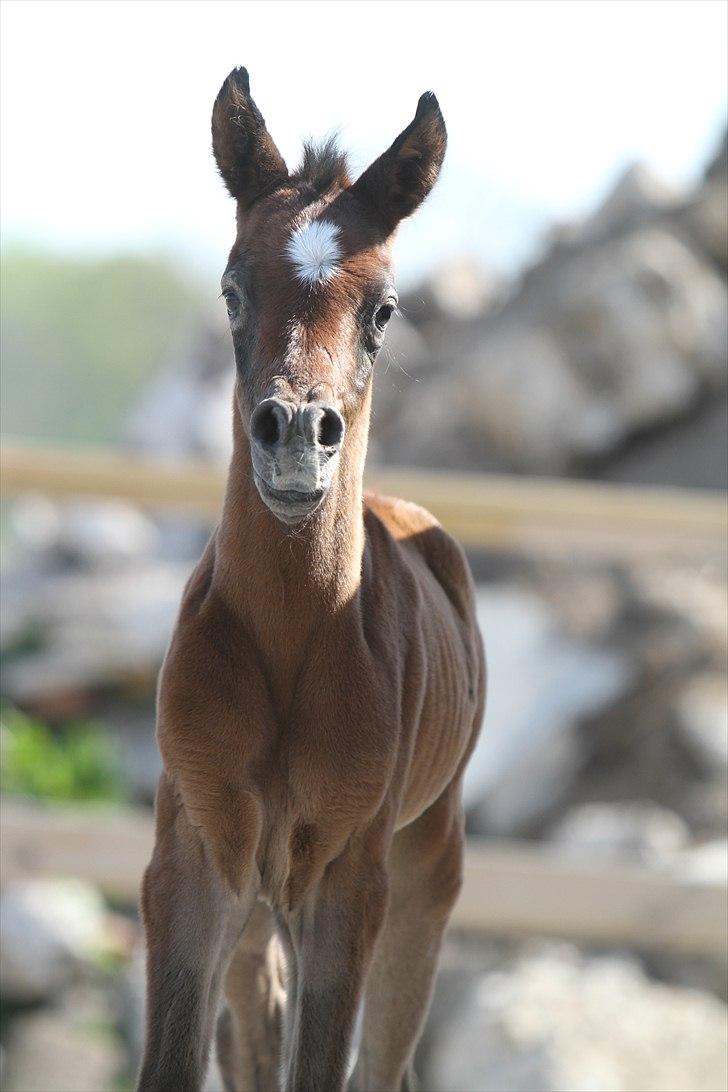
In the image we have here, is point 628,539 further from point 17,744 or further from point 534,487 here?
point 17,744

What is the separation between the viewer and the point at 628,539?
479 centimetres

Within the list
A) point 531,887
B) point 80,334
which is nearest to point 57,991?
point 531,887

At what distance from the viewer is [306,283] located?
196cm

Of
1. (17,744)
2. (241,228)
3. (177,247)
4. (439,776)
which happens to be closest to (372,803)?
(439,776)

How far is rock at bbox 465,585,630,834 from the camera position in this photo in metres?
7.67

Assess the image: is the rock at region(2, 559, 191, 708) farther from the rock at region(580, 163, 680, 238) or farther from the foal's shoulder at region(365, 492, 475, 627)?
the foal's shoulder at region(365, 492, 475, 627)

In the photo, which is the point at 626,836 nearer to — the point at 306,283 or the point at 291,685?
the point at 291,685

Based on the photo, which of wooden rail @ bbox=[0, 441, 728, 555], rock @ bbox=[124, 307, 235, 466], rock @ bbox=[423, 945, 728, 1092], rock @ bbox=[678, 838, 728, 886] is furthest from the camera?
rock @ bbox=[124, 307, 235, 466]

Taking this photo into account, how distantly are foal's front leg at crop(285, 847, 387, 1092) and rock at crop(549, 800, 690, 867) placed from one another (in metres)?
3.81

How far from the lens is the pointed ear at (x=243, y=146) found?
6.88 feet

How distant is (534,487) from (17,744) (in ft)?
11.5

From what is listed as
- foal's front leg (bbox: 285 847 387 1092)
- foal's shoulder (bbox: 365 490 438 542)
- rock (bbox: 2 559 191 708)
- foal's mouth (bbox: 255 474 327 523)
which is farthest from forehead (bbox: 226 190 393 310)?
rock (bbox: 2 559 191 708)

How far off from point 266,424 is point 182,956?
843mm

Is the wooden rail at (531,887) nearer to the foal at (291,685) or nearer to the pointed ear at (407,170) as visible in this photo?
the foal at (291,685)
